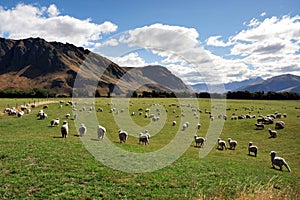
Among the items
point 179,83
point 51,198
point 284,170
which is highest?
point 179,83

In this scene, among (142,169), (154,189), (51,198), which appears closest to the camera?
(51,198)

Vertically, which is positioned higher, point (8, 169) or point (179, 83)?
point (179, 83)

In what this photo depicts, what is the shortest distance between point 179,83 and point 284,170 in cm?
1302

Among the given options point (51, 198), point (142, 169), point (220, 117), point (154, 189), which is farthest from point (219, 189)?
point (220, 117)

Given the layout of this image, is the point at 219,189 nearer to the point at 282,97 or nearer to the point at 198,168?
the point at 198,168

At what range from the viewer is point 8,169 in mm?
16719

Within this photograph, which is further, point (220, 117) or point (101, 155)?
point (220, 117)

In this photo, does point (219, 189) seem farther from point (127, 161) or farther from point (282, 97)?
point (282, 97)

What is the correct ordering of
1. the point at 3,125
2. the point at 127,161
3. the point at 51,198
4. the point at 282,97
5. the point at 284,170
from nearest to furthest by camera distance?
the point at 51,198 < the point at 127,161 < the point at 284,170 < the point at 3,125 < the point at 282,97

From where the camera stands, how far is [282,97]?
14962 cm

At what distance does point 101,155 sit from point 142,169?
4375 mm

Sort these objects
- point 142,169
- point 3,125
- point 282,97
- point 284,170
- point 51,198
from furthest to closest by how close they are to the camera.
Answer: point 282,97 → point 3,125 → point 284,170 → point 142,169 → point 51,198

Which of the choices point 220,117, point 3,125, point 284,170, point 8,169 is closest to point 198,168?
point 284,170

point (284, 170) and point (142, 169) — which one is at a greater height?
point (142, 169)
